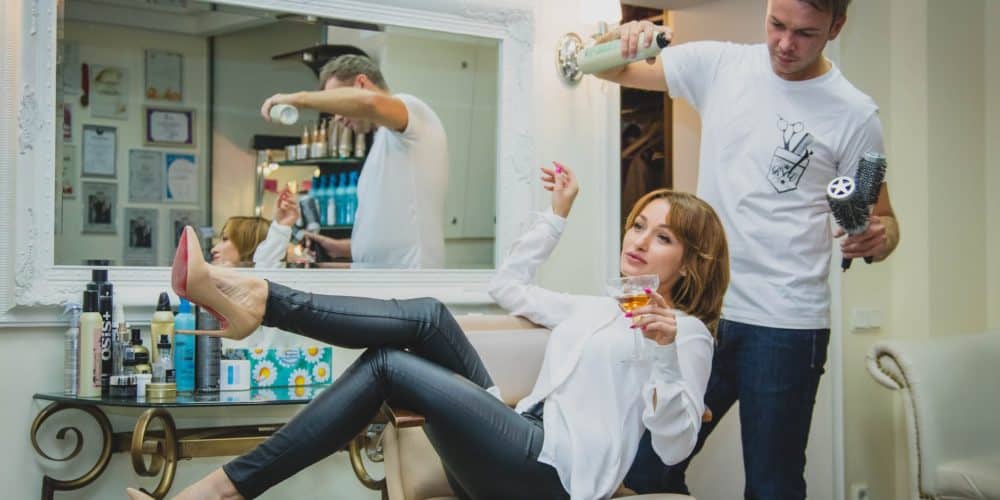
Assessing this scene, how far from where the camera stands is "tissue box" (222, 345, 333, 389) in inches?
104

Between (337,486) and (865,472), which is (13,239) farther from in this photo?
(865,472)

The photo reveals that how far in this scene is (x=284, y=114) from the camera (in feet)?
9.11

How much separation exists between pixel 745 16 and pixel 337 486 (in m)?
2.13

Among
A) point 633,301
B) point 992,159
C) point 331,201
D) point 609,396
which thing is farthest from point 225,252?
point 992,159

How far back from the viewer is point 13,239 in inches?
96.1

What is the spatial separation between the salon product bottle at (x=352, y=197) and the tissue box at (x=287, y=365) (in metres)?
0.39

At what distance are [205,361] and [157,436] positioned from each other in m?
0.23

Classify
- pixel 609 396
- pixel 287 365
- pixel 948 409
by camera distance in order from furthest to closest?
1. pixel 948 409
2. pixel 287 365
3. pixel 609 396

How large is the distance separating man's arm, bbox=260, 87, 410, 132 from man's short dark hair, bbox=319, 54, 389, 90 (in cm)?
3

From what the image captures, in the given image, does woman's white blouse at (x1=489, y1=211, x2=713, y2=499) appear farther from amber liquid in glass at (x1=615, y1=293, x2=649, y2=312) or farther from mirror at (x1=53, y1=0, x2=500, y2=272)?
mirror at (x1=53, y1=0, x2=500, y2=272)

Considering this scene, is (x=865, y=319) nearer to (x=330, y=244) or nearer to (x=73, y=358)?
(x=330, y=244)

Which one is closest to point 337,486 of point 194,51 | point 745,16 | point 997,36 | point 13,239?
point 13,239

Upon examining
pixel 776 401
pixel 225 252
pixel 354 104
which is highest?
pixel 354 104

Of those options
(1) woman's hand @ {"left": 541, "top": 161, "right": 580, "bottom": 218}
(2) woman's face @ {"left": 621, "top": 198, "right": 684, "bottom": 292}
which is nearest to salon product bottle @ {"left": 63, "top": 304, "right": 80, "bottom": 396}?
(1) woman's hand @ {"left": 541, "top": 161, "right": 580, "bottom": 218}
